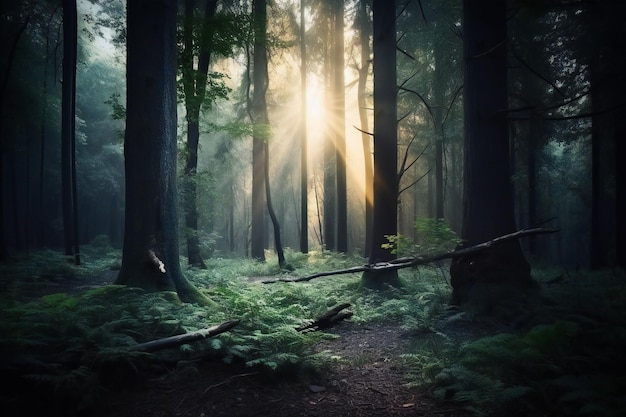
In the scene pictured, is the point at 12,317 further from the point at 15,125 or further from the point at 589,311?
the point at 15,125

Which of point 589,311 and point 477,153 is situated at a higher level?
point 477,153

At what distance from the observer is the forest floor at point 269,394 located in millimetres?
3061

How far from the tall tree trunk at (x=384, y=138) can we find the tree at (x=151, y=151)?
4913 mm

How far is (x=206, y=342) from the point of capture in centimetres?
394

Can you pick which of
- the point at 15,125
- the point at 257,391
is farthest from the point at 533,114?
the point at 15,125

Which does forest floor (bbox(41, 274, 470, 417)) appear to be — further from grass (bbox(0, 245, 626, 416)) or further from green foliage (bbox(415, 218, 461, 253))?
green foliage (bbox(415, 218, 461, 253))

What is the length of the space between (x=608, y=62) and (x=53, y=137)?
32.7 metres

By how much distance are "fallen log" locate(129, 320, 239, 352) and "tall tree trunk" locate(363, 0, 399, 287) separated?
5535 mm

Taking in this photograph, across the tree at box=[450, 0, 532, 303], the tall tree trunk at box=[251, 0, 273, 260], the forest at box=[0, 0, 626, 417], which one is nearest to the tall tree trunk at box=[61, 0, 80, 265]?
the forest at box=[0, 0, 626, 417]

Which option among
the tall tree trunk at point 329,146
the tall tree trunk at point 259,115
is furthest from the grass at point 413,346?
the tall tree trunk at point 329,146

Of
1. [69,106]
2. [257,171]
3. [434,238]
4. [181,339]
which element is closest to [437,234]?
[434,238]

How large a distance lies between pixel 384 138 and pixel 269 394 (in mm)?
7080

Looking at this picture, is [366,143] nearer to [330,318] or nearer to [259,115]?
[259,115]

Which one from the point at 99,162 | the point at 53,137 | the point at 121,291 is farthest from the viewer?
the point at 99,162
